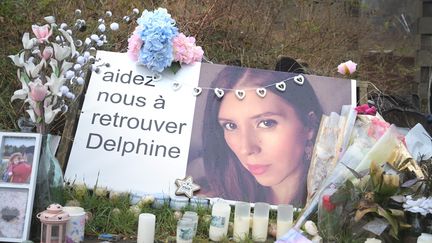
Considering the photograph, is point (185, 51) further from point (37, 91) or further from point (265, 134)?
A: point (37, 91)

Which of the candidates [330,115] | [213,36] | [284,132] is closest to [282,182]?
[284,132]

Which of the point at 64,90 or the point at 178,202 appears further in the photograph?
the point at 178,202

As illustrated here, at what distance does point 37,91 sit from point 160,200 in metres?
0.95

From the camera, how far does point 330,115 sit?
3.32m

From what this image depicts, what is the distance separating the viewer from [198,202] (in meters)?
3.04

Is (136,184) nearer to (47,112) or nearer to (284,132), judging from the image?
(47,112)

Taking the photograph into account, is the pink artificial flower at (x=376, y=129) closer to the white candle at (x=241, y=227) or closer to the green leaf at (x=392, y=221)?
the green leaf at (x=392, y=221)

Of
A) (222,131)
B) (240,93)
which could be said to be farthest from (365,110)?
(222,131)

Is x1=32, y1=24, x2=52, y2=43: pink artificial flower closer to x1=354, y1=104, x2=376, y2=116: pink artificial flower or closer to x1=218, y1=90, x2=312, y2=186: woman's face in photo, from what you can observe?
x1=218, y1=90, x2=312, y2=186: woman's face in photo

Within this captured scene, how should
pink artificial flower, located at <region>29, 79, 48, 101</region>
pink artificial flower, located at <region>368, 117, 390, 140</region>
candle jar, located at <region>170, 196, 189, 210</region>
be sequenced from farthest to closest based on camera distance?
pink artificial flower, located at <region>368, 117, 390, 140</region>, candle jar, located at <region>170, 196, 189, 210</region>, pink artificial flower, located at <region>29, 79, 48, 101</region>

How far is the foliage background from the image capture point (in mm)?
4156

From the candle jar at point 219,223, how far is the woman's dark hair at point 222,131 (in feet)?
1.11

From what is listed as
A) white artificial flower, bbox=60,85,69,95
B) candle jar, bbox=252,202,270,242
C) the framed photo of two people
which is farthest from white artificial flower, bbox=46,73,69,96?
candle jar, bbox=252,202,270,242

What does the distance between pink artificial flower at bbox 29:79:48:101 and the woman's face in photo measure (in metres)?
1.19
